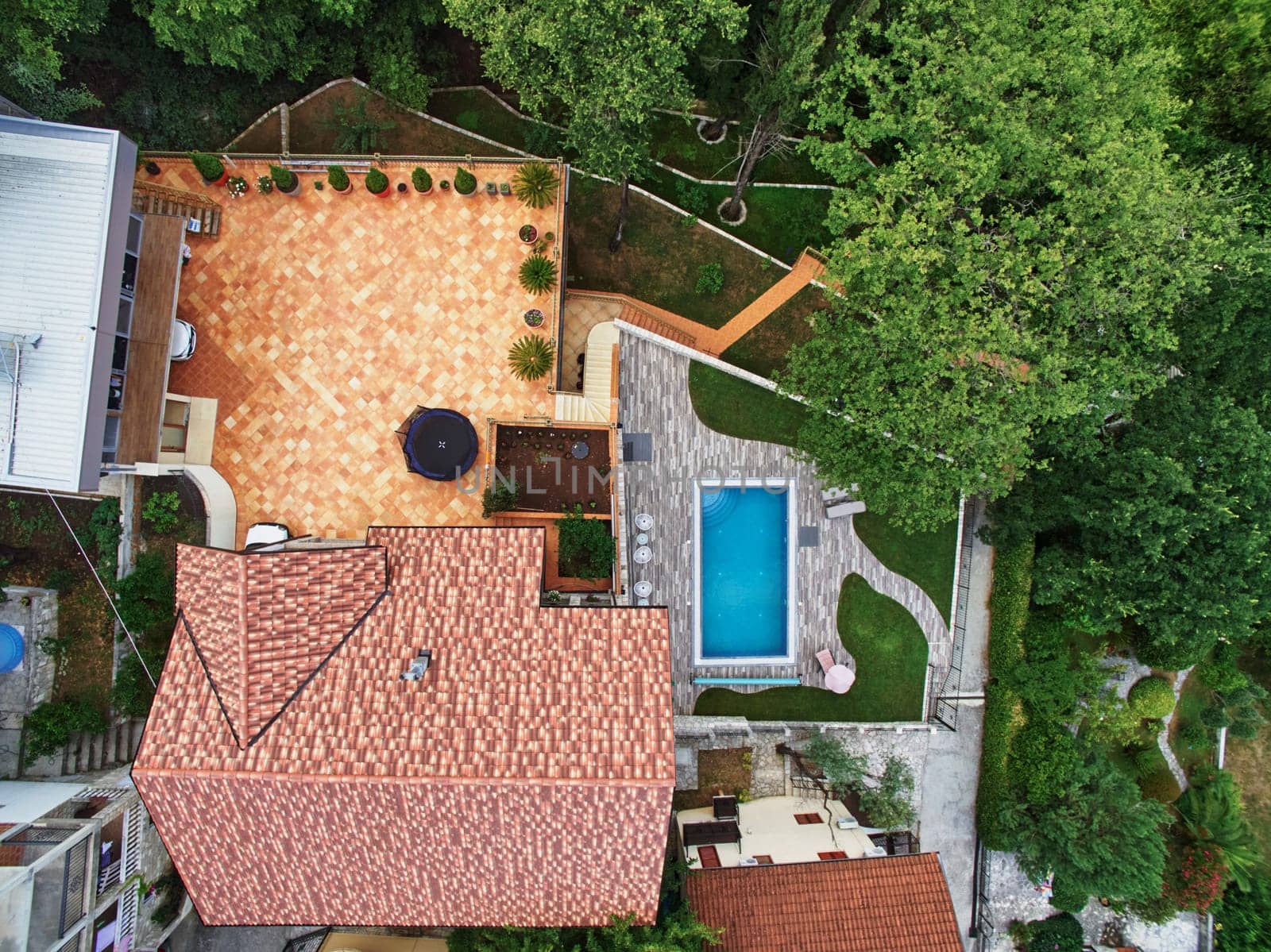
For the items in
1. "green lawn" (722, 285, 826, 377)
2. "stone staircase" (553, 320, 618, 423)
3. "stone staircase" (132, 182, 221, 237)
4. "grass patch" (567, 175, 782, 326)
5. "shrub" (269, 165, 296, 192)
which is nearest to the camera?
"stone staircase" (132, 182, 221, 237)

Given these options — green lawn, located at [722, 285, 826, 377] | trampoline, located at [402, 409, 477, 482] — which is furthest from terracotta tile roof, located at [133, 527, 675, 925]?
green lawn, located at [722, 285, 826, 377]

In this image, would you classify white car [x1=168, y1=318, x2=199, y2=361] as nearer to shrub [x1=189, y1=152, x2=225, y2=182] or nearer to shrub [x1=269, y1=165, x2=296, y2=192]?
shrub [x1=189, y1=152, x2=225, y2=182]

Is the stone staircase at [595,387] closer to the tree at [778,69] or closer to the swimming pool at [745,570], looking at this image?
the swimming pool at [745,570]

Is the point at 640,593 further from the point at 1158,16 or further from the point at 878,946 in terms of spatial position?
the point at 1158,16

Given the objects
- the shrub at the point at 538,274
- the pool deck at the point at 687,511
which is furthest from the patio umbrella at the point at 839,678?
the shrub at the point at 538,274

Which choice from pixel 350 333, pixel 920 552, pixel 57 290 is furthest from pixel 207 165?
pixel 920 552

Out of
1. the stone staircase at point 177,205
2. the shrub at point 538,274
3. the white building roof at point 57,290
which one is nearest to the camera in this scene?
the white building roof at point 57,290
